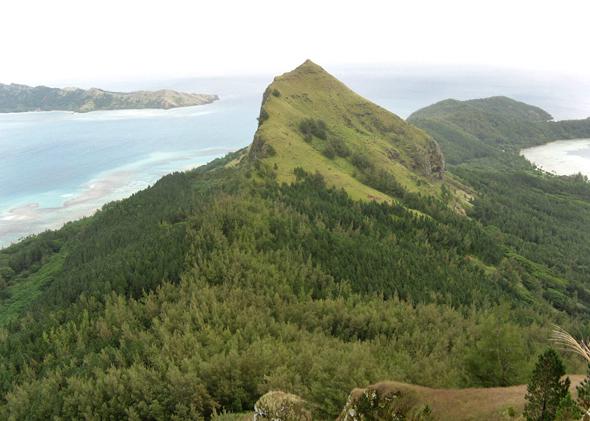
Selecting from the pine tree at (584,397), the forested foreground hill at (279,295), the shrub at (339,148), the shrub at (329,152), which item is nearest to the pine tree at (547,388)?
the pine tree at (584,397)

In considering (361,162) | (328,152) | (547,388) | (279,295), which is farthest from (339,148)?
(547,388)

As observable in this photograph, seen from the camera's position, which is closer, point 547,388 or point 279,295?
point 547,388

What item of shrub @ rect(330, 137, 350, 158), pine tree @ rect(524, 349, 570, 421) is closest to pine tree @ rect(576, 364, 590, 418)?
pine tree @ rect(524, 349, 570, 421)

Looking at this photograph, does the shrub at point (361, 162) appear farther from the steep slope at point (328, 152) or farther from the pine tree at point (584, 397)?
the pine tree at point (584, 397)

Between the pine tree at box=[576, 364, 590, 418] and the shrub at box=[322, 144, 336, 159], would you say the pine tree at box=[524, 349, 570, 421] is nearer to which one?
the pine tree at box=[576, 364, 590, 418]

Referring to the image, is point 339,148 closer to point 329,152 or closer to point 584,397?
point 329,152

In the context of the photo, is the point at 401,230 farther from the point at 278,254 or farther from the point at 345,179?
the point at 278,254

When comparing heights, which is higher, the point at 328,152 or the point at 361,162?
the point at 328,152
